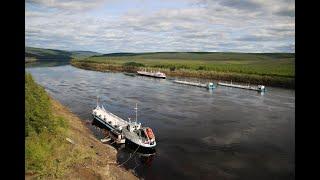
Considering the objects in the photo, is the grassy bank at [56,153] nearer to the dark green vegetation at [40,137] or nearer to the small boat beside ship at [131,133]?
the dark green vegetation at [40,137]

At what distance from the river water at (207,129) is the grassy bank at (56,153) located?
8.07 ft

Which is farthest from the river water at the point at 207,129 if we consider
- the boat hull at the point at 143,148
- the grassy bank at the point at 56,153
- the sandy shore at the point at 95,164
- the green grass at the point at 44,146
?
the green grass at the point at 44,146

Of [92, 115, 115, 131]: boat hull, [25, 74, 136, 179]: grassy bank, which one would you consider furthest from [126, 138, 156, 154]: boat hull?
[92, 115, 115, 131]: boat hull

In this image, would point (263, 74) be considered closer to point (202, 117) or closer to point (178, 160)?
point (202, 117)

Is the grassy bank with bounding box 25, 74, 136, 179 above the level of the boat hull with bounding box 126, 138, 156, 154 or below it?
above

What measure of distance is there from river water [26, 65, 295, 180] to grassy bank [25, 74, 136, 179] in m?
2.46

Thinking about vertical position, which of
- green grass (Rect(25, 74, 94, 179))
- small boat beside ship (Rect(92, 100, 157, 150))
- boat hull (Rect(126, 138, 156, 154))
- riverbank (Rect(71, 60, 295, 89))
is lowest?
boat hull (Rect(126, 138, 156, 154))

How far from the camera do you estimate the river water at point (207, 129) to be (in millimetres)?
25703

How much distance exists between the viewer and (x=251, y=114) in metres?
46.3

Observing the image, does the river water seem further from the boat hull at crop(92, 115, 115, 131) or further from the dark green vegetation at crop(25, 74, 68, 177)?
the dark green vegetation at crop(25, 74, 68, 177)

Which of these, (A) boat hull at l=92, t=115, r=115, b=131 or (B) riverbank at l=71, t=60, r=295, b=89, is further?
(B) riverbank at l=71, t=60, r=295, b=89

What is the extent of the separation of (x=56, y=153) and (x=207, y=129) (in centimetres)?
1983

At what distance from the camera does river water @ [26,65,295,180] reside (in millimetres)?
25703
